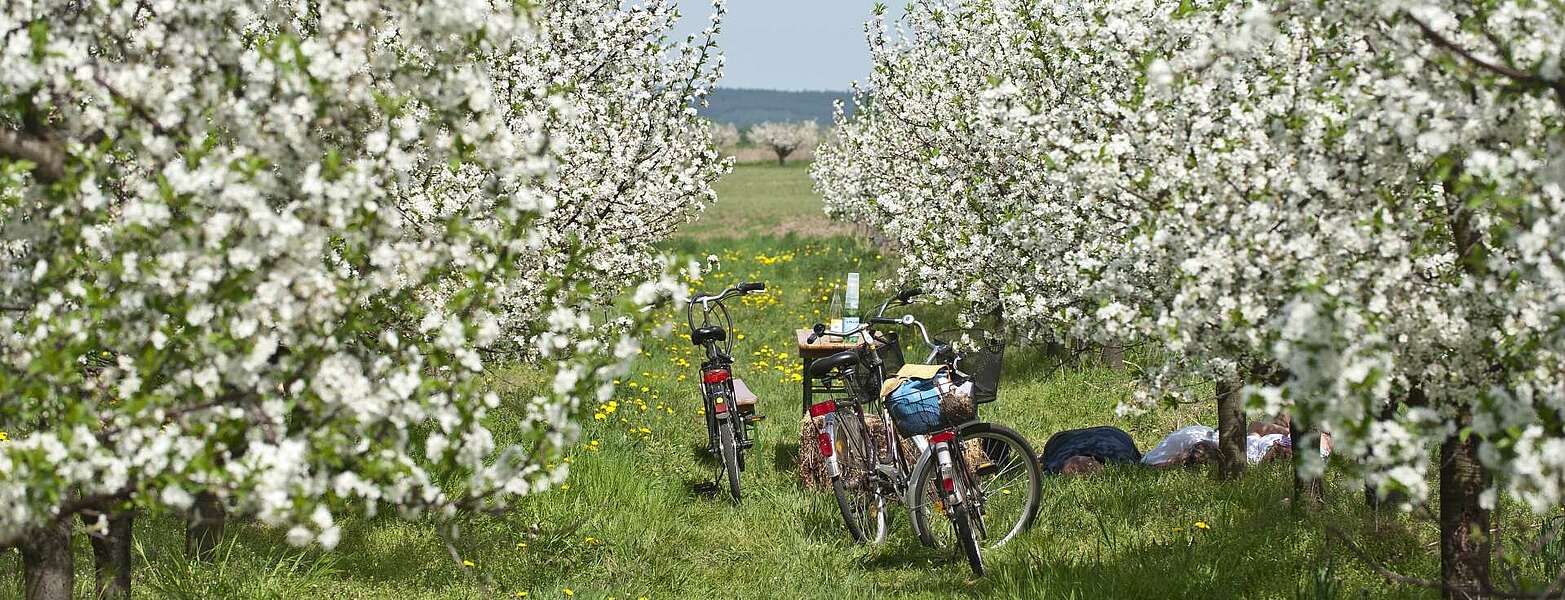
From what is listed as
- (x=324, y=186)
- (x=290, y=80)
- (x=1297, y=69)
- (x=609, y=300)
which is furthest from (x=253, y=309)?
(x=609, y=300)

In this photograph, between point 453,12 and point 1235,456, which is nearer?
Answer: point 453,12

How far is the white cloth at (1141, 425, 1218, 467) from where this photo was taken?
869cm

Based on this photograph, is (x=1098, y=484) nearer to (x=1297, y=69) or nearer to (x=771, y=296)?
(x=1297, y=69)

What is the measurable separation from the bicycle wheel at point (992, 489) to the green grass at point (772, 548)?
7.5 inches

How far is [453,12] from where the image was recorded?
3.66 metres

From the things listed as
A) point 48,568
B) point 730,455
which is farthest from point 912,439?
point 48,568

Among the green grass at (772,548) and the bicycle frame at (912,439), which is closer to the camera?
the green grass at (772,548)

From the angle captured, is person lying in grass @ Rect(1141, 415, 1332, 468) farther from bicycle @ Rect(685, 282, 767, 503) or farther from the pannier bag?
bicycle @ Rect(685, 282, 767, 503)

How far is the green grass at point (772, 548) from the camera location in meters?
5.92

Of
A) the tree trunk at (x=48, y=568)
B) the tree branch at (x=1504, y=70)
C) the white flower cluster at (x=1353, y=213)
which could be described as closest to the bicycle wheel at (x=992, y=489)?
the white flower cluster at (x=1353, y=213)

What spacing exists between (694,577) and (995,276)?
3841mm

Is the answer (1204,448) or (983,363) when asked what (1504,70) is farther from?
(983,363)

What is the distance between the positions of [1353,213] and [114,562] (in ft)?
17.0

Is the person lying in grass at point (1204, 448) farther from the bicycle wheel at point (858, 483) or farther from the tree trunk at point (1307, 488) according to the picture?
the bicycle wheel at point (858, 483)
